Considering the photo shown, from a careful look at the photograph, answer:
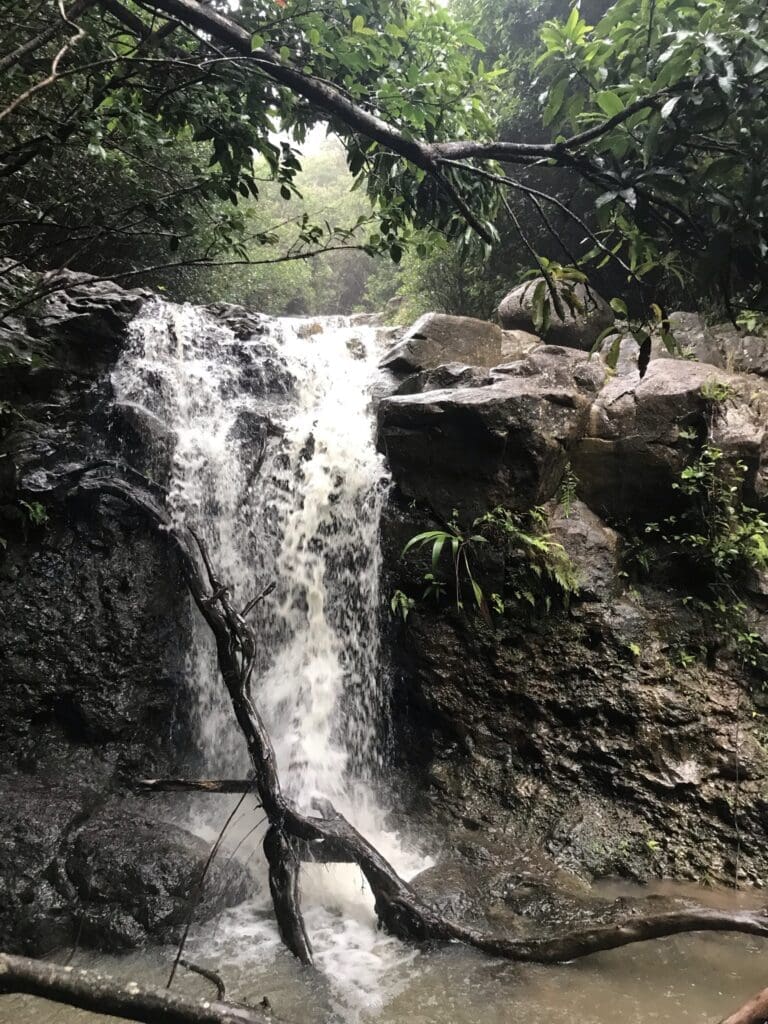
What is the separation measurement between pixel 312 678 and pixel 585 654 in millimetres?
2794

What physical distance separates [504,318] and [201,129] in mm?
7376

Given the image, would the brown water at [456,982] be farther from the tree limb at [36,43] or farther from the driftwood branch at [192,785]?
the tree limb at [36,43]

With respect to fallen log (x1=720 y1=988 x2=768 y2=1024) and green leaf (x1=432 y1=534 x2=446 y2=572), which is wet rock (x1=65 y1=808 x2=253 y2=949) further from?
fallen log (x1=720 y1=988 x2=768 y2=1024)

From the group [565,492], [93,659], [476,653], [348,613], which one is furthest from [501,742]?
[93,659]

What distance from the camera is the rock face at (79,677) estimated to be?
425cm

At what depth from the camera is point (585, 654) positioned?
554cm

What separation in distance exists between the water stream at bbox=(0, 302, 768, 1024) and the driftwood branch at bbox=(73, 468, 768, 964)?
0.13m

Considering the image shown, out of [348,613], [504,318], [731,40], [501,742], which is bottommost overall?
[501,742]

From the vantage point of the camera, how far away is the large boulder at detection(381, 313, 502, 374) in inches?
334

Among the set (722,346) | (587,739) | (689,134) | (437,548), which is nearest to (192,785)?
(437,548)

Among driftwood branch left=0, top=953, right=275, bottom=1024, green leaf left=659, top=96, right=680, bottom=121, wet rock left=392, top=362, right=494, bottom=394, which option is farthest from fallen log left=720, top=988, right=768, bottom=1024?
wet rock left=392, top=362, right=494, bottom=394

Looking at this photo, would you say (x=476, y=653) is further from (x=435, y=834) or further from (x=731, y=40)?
(x=731, y=40)

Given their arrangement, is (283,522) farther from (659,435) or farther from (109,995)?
(109,995)

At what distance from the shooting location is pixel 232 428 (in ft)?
25.2
